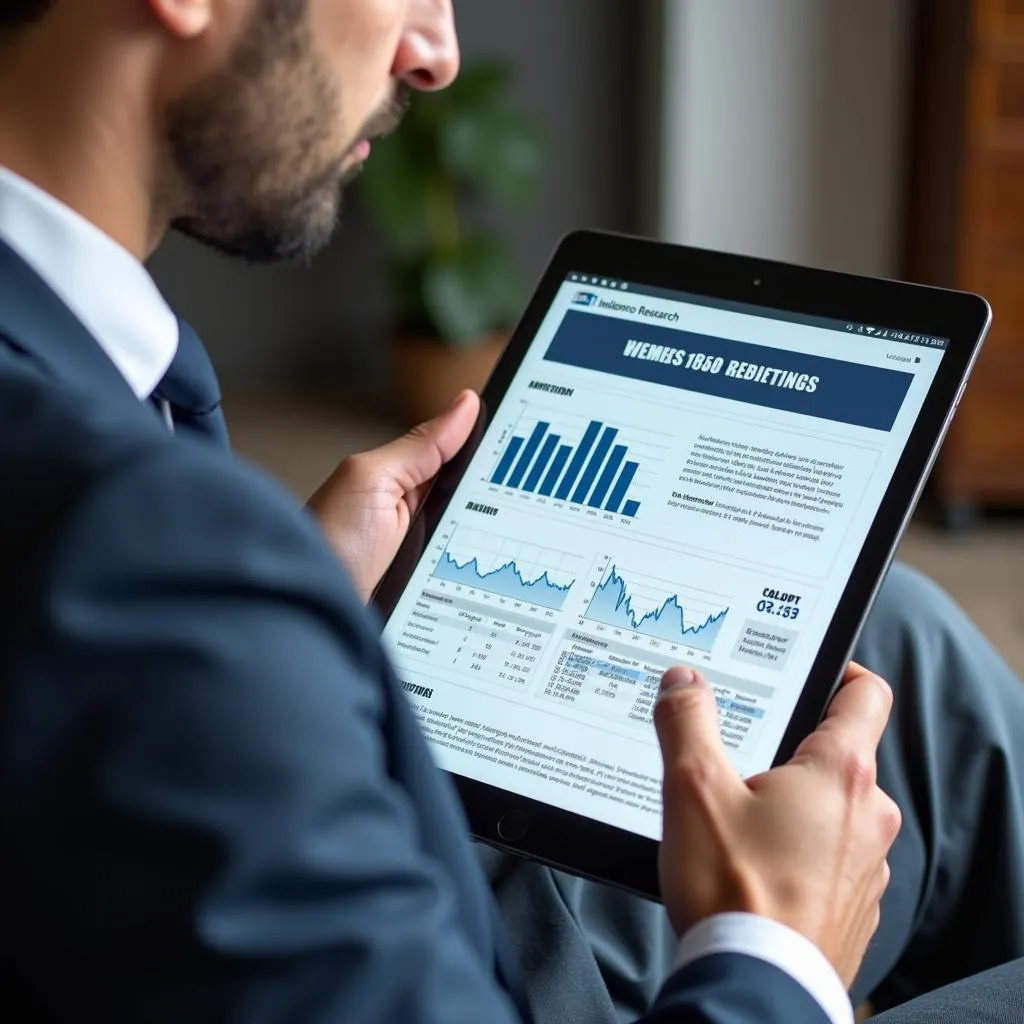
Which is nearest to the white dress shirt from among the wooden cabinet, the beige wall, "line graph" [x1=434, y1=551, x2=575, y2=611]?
"line graph" [x1=434, y1=551, x2=575, y2=611]

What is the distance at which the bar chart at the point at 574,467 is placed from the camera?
922 mm

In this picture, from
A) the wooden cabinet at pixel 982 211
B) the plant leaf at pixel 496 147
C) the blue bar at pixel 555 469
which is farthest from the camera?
the plant leaf at pixel 496 147

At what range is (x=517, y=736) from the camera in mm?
875

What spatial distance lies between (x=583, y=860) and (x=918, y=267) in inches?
102

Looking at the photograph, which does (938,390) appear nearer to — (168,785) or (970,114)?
(168,785)

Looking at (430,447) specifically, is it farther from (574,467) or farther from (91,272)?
(91,272)

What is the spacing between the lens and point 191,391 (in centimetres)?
87

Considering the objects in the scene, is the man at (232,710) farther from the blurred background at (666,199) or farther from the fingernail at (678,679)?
the blurred background at (666,199)

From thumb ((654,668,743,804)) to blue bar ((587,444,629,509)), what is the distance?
215 mm

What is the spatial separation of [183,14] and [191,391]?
0.25m

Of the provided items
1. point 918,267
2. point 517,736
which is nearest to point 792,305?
point 517,736

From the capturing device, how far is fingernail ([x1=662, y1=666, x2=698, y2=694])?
0.72 meters

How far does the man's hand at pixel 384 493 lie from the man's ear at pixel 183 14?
0.36m

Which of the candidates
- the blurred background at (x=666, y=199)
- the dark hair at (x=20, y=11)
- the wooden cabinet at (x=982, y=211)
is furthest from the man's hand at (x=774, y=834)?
the wooden cabinet at (x=982, y=211)
